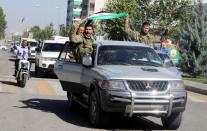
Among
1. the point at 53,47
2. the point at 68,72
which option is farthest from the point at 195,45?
the point at 68,72

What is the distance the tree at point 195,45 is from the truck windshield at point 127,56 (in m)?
26.1

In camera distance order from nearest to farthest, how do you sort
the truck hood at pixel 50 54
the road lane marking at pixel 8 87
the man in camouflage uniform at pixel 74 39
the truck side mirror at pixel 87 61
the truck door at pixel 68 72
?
the truck side mirror at pixel 87 61 < the truck door at pixel 68 72 < the man in camouflage uniform at pixel 74 39 < the road lane marking at pixel 8 87 < the truck hood at pixel 50 54

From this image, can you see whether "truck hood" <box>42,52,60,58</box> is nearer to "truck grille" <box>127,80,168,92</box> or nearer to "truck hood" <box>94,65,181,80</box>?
"truck hood" <box>94,65,181,80</box>

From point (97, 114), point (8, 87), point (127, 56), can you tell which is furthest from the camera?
point (8, 87)

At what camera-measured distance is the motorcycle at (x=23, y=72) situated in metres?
19.8

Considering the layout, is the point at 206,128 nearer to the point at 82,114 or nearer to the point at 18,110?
the point at 82,114

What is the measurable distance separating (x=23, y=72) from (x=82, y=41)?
7313 mm

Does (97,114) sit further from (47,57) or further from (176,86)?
(47,57)

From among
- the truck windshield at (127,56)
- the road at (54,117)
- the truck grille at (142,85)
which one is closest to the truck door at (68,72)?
the road at (54,117)

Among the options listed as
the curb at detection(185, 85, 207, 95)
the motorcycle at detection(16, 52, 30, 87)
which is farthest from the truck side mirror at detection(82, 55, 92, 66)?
the curb at detection(185, 85, 207, 95)

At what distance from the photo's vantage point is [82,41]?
1317cm

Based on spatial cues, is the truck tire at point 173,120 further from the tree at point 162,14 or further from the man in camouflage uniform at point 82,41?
the tree at point 162,14

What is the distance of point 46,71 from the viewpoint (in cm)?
2720

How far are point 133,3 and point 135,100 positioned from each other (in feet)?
107
